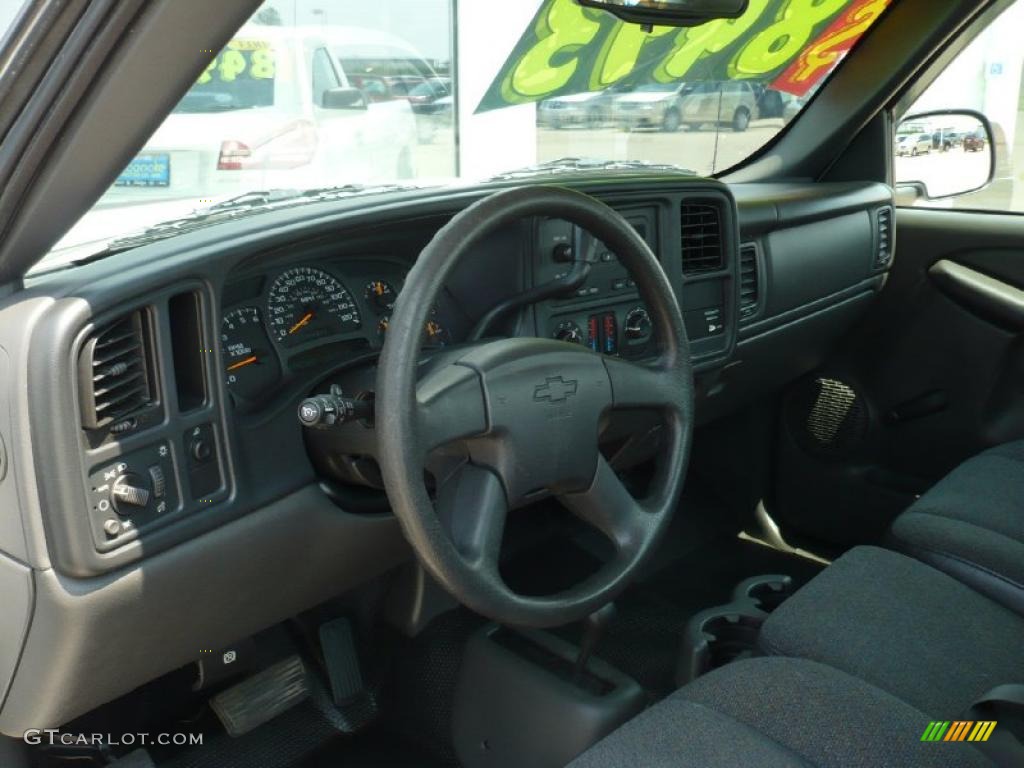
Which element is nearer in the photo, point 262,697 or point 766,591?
point 262,697

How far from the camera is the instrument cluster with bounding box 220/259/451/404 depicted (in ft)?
5.41

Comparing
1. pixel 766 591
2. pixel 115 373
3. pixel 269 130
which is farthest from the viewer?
pixel 766 591

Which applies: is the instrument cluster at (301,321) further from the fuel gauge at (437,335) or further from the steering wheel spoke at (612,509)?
the steering wheel spoke at (612,509)

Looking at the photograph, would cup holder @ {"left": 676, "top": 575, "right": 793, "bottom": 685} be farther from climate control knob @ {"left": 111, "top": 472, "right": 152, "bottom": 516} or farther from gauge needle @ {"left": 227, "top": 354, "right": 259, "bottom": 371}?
climate control knob @ {"left": 111, "top": 472, "right": 152, "bottom": 516}


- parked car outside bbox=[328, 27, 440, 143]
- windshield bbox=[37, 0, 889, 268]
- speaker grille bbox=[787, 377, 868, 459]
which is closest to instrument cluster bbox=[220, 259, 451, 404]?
windshield bbox=[37, 0, 889, 268]

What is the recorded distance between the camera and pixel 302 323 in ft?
5.70

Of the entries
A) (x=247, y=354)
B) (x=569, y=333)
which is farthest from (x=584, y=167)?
(x=247, y=354)

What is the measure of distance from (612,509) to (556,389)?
228mm

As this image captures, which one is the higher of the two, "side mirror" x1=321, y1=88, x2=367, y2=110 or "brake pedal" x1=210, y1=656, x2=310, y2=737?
"side mirror" x1=321, y1=88, x2=367, y2=110

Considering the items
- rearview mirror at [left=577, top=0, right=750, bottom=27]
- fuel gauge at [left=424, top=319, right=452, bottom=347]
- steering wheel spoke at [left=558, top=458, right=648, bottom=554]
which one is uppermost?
rearview mirror at [left=577, top=0, right=750, bottom=27]

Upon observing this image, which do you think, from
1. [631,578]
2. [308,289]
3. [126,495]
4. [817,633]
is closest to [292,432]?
[308,289]

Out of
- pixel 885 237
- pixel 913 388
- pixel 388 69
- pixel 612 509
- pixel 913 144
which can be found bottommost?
pixel 913 388

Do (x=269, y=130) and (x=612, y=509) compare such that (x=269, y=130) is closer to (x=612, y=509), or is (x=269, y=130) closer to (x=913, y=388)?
(x=612, y=509)

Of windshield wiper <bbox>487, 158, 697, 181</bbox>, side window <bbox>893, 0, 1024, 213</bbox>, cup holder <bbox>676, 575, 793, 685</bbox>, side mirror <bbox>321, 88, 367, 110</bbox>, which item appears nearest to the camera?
cup holder <bbox>676, 575, 793, 685</bbox>
